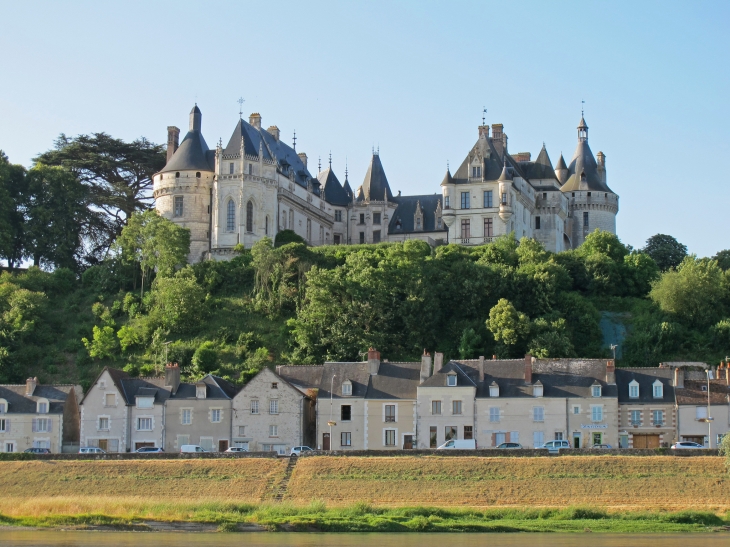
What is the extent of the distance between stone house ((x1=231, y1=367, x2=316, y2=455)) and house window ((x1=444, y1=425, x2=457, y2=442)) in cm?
613

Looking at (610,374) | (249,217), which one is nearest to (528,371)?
(610,374)

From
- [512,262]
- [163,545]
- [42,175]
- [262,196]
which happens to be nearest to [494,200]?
[512,262]

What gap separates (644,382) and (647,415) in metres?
1.52

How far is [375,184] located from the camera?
89688 millimetres

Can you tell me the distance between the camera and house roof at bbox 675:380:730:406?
53875 millimetres

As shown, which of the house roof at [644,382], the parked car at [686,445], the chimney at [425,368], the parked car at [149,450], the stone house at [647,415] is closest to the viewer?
the parked car at [686,445]

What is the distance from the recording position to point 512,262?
75188 millimetres

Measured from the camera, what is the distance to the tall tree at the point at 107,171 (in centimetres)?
8506

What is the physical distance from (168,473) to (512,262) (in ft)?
103

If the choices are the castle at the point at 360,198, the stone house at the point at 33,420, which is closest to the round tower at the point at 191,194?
the castle at the point at 360,198

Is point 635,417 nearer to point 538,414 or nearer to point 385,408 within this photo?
point 538,414

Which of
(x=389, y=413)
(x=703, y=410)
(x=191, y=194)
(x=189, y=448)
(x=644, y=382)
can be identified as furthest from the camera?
(x=191, y=194)

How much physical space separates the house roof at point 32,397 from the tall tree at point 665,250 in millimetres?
42565

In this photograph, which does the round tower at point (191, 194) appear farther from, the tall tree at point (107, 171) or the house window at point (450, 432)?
the house window at point (450, 432)
